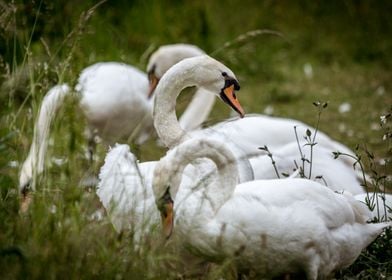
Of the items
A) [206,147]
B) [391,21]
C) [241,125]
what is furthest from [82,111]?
[391,21]

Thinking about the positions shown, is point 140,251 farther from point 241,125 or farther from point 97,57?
point 97,57

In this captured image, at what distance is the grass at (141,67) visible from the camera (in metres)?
3.12

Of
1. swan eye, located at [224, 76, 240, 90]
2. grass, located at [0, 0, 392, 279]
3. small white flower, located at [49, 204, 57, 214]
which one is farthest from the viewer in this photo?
swan eye, located at [224, 76, 240, 90]

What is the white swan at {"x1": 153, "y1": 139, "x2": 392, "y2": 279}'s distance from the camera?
3463mm

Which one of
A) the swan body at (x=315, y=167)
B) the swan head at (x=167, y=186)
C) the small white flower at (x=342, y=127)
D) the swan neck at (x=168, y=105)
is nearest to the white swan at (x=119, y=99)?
the small white flower at (x=342, y=127)

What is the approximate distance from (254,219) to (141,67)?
4775 millimetres

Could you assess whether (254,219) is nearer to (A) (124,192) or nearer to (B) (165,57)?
(A) (124,192)

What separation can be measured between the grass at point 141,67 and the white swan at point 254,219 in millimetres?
126

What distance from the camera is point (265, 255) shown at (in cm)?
350

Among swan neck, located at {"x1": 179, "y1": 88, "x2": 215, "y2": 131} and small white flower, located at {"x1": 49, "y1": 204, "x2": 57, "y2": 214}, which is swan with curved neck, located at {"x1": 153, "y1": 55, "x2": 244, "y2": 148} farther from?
swan neck, located at {"x1": 179, "y1": 88, "x2": 215, "y2": 131}

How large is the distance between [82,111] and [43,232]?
79 cm

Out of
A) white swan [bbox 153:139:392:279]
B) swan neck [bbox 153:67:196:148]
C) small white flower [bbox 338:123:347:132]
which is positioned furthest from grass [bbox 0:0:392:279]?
swan neck [bbox 153:67:196:148]

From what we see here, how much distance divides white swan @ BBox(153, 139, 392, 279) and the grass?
0.41 feet

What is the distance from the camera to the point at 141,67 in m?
8.11
